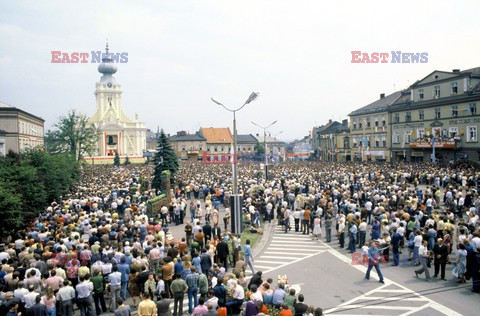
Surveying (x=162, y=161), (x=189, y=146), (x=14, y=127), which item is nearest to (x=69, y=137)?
(x=14, y=127)

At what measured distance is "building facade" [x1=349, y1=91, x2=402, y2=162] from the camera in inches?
2603

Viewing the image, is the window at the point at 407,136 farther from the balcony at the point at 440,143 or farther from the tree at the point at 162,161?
the tree at the point at 162,161

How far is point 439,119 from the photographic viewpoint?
176 feet

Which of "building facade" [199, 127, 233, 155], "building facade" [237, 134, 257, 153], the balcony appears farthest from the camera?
"building facade" [237, 134, 257, 153]

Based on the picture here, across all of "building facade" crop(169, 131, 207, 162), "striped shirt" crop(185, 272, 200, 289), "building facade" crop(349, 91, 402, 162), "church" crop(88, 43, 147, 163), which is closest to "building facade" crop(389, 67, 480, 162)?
"building facade" crop(349, 91, 402, 162)

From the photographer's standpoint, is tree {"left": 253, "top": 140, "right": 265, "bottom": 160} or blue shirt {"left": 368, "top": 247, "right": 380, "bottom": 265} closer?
blue shirt {"left": 368, "top": 247, "right": 380, "bottom": 265}

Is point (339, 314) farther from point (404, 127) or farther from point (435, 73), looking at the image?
point (404, 127)

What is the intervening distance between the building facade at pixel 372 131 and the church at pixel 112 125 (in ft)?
184

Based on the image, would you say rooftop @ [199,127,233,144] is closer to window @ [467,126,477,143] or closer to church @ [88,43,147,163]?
church @ [88,43,147,163]

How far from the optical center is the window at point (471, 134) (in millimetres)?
47509

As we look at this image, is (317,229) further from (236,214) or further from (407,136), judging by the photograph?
(407,136)

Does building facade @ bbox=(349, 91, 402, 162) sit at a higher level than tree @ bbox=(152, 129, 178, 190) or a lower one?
higher

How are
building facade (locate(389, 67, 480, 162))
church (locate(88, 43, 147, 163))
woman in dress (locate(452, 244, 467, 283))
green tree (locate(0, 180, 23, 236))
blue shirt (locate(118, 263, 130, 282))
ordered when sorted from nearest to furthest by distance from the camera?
blue shirt (locate(118, 263, 130, 282)) → woman in dress (locate(452, 244, 467, 283)) → green tree (locate(0, 180, 23, 236)) → building facade (locate(389, 67, 480, 162)) → church (locate(88, 43, 147, 163))

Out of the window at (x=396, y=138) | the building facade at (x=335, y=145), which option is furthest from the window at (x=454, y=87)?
the building facade at (x=335, y=145)
